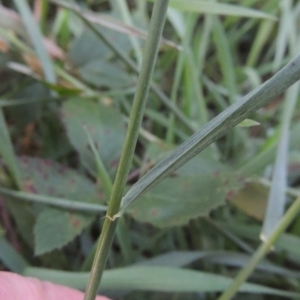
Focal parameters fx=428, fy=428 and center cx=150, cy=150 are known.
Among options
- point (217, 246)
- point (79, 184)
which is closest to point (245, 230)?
point (217, 246)

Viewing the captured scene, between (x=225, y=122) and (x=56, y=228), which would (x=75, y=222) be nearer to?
(x=56, y=228)

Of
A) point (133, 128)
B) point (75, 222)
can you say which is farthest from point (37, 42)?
point (133, 128)

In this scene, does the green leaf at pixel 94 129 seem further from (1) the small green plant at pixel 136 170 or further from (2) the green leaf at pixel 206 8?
(2) the green leaf at pixel 206 8

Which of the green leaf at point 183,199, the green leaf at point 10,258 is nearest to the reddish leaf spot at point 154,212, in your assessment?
the green leaf at point 183,199

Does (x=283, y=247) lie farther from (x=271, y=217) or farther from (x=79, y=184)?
(x=79, y=184)

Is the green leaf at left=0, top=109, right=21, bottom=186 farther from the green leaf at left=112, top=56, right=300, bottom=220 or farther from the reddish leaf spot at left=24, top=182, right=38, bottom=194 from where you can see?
the green leaf at left=112, top=56, right=300, bottom=220
